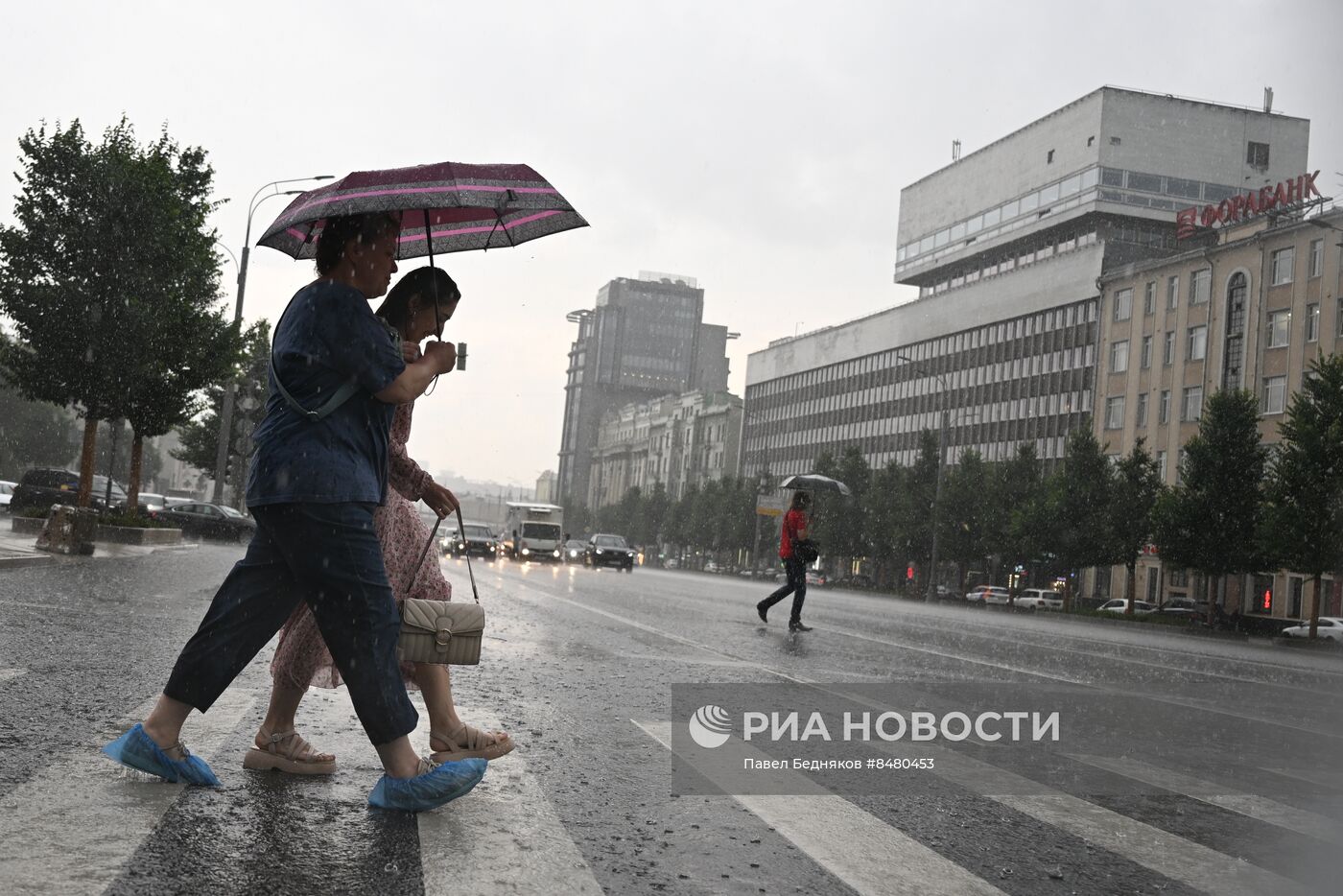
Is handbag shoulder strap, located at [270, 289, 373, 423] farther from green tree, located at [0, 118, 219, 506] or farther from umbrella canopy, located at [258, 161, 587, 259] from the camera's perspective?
green tree, located at [0, 118, 219, 506]

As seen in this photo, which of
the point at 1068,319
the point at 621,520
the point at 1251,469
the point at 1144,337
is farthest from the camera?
the point at 621,520

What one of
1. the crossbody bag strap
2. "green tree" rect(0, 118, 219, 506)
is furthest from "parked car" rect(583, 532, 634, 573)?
the crossbody bag strap

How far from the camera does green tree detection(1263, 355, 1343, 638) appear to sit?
37969mm

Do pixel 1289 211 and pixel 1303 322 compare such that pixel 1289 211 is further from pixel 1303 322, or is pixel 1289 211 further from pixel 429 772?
pixel 429 772

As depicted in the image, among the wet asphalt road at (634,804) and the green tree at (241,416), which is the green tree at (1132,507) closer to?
the green tree at (241,416)

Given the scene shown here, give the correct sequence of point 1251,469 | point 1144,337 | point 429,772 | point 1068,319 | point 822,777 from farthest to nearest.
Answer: point 1068,319 < point 1144,337 < point 1251,469 < point 822,777 < point 429,772

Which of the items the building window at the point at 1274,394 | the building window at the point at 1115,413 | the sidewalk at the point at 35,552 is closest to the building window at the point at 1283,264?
the building window at the point at 1274,394

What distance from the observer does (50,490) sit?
132 feet

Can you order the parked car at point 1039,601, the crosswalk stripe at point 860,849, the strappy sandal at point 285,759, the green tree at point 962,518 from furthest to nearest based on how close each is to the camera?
the green tree at point 962,518 < the parked car at point 1039,601 < the strappy sandal at point 285,759 < the crosswalk stripe at point 860,849

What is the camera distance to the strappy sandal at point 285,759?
15.4 feet

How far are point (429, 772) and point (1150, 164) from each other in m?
86.4

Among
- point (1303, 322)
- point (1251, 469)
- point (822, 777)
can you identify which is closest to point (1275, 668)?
point (822, 777)

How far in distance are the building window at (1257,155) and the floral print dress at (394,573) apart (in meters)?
88.1

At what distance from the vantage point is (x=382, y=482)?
4363 millimetres
